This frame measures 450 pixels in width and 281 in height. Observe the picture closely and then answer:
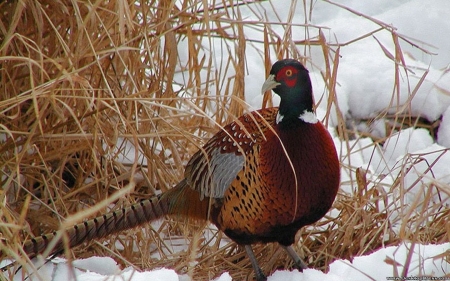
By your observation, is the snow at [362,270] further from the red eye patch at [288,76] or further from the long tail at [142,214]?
the red eye patch at [288,76]

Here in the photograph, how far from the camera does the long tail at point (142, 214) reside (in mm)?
2703

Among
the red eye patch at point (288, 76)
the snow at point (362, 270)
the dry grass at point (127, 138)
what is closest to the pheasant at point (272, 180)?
the red eye patch at point (288, 76)

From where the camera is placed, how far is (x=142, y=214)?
2898mm

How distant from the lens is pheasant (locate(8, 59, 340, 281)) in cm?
266

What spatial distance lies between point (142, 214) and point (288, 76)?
81cm

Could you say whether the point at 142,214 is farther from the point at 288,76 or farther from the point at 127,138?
the point at 288,76

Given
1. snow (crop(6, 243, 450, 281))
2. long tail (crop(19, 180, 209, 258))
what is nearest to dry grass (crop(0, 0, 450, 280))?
long tail (crop(19, 180, 209, 258))

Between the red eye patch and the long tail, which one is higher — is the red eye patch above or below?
above

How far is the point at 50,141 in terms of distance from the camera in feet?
9.45

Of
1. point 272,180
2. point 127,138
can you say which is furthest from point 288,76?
point 127,138

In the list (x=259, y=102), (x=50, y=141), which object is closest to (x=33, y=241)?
(x=50, y=141)

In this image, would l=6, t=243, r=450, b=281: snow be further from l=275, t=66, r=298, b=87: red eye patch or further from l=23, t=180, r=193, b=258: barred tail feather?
l=275, t=66, r=298, b=87: red eye patch

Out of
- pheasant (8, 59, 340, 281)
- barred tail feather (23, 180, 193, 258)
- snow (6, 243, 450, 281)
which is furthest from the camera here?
pheasant (8, 59, 340, 281)

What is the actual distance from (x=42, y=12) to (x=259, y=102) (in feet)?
4.80
